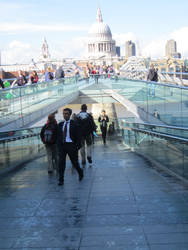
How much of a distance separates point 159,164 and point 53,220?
5.21 metres

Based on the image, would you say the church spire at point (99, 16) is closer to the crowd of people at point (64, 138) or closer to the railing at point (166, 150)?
the railing at point (166, 150)

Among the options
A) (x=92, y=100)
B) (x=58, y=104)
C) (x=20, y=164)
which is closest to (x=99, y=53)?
(x=92, y=100)

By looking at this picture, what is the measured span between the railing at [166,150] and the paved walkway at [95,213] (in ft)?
1.05

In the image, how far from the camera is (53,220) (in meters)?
5.13

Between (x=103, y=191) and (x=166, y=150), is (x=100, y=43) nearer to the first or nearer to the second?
(x=166, y=150)

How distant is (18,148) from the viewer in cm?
1066

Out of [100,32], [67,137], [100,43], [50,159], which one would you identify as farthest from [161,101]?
[100,32]

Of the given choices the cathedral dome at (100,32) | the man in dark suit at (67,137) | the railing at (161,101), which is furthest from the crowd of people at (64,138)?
the cathedral dome at (100,32)

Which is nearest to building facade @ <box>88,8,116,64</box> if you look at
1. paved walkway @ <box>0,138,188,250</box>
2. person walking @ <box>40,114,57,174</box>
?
person walking @ <box>40,114,57,174</box>

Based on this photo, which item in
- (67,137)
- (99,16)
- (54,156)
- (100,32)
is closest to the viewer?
(67,137)

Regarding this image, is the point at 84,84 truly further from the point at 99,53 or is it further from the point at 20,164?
the point at 99,53

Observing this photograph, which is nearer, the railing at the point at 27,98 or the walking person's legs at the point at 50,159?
the walking person's legs at the point at 50,159

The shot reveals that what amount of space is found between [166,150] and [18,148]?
3.42 metres

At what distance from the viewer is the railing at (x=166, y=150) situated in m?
7.77
